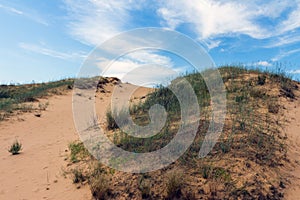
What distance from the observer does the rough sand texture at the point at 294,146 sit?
434 centimetres

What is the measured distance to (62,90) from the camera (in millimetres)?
20297

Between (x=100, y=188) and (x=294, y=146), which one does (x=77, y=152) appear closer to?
(x=100, y=188)

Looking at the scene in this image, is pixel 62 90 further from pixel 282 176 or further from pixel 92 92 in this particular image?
pixel 282 176

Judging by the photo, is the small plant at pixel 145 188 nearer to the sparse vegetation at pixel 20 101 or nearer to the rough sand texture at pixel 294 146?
the rough sand texture at pixel 294 146

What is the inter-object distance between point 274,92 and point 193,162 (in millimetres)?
5834

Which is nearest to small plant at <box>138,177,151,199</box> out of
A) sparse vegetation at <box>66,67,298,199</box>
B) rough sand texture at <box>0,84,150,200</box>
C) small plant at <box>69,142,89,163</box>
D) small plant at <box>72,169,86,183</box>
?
sparse vegetation at <box>66,67,298,199</box>

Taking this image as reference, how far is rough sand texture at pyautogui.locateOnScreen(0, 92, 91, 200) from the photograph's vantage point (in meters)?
4.88

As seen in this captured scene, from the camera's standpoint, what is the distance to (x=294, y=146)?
5785mm

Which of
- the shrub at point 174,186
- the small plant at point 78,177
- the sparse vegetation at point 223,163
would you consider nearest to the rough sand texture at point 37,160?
the small plant at point 78,177

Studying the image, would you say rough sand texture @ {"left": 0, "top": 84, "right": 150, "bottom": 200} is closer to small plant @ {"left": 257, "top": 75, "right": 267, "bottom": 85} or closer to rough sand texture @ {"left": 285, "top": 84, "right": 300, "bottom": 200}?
rough sand texture @ {"left": 285, "top": 84, "right": 300, "bottom": 200}

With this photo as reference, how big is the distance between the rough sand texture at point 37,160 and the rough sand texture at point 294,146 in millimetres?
3651

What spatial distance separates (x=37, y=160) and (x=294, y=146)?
6.56 m

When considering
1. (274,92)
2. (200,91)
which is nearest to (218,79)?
(200,91)

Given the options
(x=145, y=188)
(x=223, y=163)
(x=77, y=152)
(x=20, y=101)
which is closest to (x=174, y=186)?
(x=145, y=188)
